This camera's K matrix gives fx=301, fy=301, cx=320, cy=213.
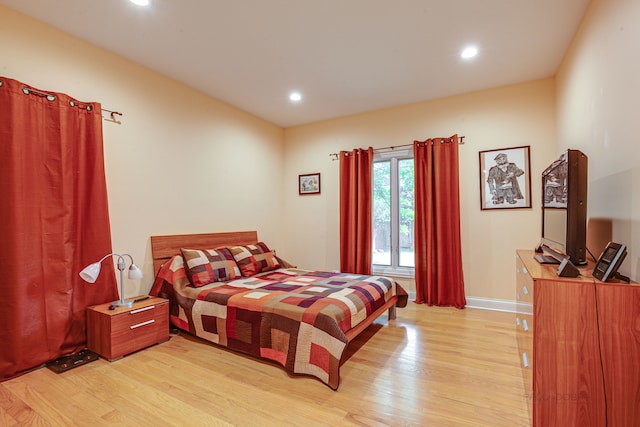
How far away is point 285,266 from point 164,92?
2555mm

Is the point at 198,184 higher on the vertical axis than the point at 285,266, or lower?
higher

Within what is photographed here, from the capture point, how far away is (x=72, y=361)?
2.34m

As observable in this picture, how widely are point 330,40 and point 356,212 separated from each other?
2321 mm

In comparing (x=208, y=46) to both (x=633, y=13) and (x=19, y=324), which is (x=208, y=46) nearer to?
(x=19, y=324)

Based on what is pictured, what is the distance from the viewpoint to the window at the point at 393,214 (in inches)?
169

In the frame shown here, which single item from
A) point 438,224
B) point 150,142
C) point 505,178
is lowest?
point 438,224

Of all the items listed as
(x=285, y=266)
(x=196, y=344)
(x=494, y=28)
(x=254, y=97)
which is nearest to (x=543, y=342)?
(x=494, y=28)

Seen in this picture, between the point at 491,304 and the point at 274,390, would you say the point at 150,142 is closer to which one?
the point at 274,390

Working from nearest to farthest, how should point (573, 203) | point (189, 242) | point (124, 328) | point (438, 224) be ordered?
1. point (573, 203)
2. point (124, 328)
3. point (189, 242)
4. point (438, 224)

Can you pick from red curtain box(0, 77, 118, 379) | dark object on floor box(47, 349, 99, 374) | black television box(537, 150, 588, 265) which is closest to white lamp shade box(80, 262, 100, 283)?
red curtain box(0, 77, 118, 379)

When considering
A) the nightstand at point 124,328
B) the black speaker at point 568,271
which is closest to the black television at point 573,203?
the black speaker at point 568,271

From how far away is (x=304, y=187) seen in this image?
4.99m

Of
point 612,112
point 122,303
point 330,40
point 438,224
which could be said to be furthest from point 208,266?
point 612,112

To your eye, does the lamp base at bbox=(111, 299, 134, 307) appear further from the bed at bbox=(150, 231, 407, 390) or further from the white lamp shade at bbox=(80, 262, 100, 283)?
the bed at bbox=(150, 231, 407, 390)
